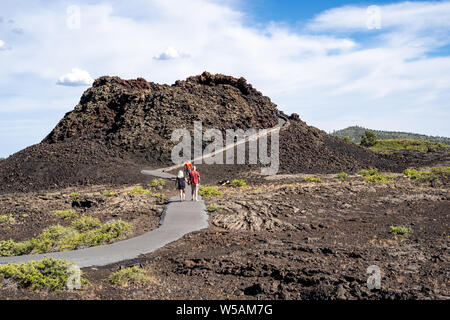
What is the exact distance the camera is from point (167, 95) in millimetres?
38469

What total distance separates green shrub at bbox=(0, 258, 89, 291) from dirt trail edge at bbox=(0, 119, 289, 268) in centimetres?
118

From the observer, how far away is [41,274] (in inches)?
246

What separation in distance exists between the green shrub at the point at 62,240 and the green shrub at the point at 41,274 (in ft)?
9.26

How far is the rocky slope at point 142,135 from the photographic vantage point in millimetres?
27953

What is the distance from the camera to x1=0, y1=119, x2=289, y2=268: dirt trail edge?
8.05 meters

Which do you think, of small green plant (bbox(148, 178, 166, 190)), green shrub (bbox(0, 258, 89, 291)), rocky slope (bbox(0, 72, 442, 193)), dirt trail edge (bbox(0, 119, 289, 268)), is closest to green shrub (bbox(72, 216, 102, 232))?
dirt trail edge (bbox(0, 119, 289, 268))

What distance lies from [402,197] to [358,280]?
10927mm

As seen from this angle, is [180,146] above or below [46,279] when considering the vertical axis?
above

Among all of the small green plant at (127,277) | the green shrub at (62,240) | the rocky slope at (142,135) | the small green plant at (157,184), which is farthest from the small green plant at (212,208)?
the rocky slope at (142,135)

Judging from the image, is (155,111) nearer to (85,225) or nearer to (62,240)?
(85,225)

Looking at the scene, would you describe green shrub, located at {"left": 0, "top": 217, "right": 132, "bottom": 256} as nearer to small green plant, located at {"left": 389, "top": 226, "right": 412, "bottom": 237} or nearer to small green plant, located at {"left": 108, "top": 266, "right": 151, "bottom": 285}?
small green plant, located at {"left": 108, "top": 266, "right": 151, "bottom": 285}
